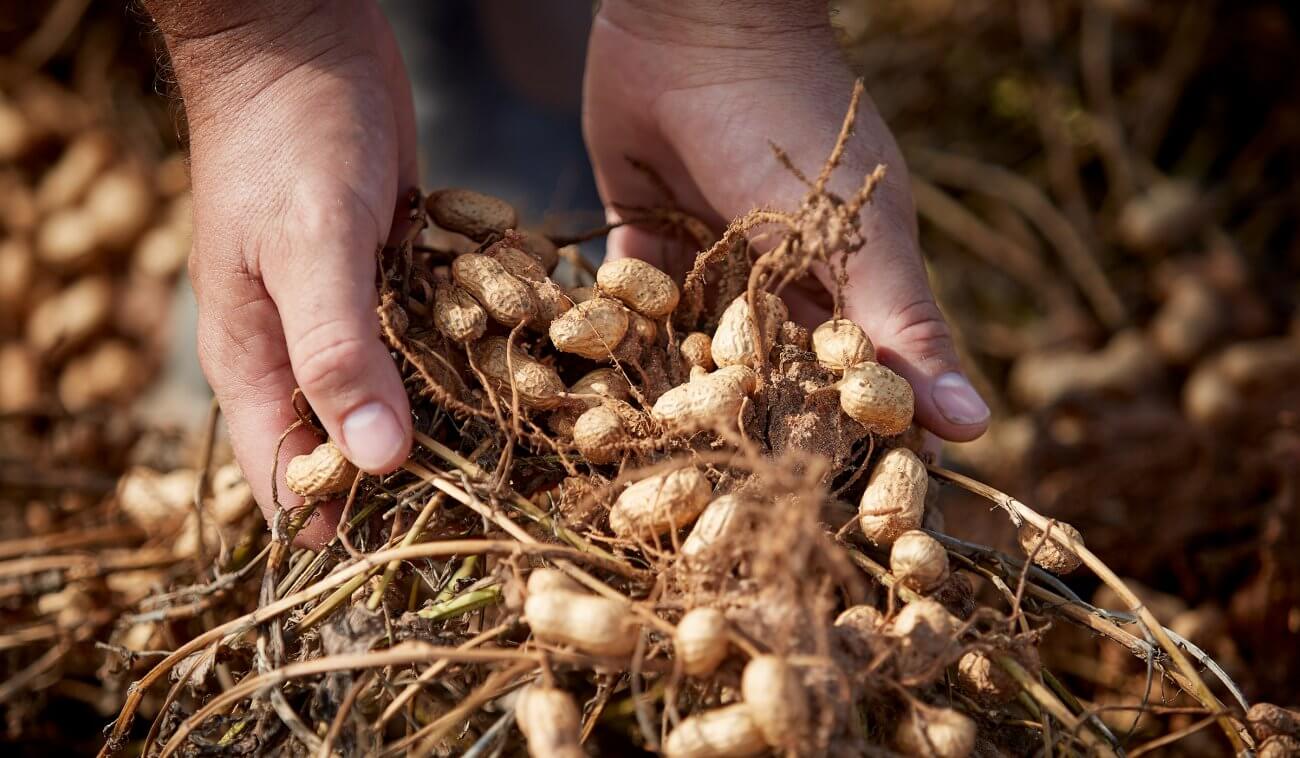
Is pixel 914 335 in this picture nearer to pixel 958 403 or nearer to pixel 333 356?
pixel 958 403

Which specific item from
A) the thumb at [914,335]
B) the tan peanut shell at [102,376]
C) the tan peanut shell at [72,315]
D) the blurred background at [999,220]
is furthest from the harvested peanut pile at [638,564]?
the tan peanut shell at [72,315]

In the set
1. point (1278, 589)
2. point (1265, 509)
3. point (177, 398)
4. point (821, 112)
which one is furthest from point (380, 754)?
point (177, 398)

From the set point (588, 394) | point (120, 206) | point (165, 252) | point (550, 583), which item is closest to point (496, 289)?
point (588, 394)

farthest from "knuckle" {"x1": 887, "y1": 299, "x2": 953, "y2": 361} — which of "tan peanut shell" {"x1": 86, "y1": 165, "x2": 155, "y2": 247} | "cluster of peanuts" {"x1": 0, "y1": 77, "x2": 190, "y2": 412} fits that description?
"tan peanut shell" {"x1": 86, "y1": 165, "x2": 155, "y2": 247}

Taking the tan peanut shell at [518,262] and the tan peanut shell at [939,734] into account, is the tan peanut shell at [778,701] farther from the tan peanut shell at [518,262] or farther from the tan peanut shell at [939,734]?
the tan peanut shell at [518,262]

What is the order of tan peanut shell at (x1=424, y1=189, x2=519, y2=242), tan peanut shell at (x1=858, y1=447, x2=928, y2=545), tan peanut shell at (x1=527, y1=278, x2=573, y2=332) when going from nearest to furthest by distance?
tan peanut shell at (x1=858, y1=447, x2=928, y2=545) < tan peanut shell at (x1=527, y1=278, x2=573, y2=332) < tan peanut shell at (x1=424, y1=189, x2=519, y2=242)

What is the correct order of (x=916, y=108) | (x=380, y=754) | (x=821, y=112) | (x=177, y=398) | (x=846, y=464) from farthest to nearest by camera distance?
(x=916, y=108) < (x=177, y=398) < (x=821, y=112) < (x=846, y=464) < (x=380, y=754)

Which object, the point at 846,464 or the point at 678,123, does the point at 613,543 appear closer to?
the point at 846,464

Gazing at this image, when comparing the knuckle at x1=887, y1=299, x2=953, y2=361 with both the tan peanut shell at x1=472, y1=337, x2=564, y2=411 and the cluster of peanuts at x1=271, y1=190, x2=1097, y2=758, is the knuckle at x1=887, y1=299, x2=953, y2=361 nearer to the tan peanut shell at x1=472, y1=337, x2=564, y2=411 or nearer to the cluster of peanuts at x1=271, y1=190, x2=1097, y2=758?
the cluster of peanuts at x1=271, y1=190, x2=1097, y2=758
